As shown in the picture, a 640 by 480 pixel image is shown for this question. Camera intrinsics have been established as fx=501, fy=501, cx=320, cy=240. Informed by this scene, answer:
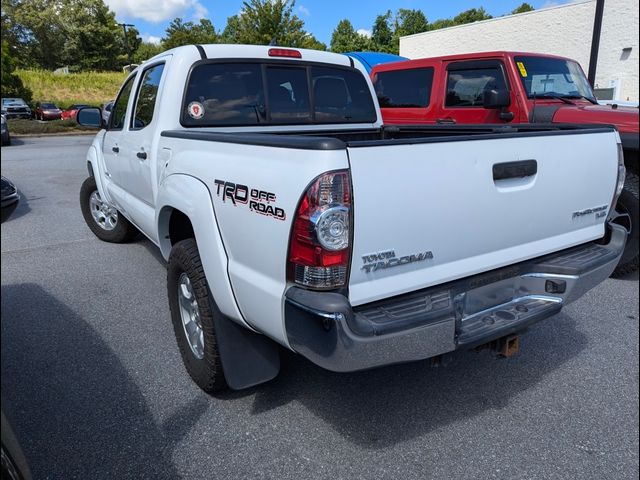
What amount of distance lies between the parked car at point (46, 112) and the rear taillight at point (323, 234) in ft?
106

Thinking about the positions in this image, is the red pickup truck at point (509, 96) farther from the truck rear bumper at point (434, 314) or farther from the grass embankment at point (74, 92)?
the grass embankment at point (74, 92)

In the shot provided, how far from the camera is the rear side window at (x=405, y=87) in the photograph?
6704mm

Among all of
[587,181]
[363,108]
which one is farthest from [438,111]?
[587,181]

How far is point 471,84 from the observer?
246 inches

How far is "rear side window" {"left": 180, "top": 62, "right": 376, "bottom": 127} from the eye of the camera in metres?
3.55

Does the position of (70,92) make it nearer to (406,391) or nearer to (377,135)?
(377,135)

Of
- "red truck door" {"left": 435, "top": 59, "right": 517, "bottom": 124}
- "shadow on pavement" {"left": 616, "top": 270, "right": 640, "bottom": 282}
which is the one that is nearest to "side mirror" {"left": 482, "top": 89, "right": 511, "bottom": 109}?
"red truck door" {"left": 435, "top": 59, "right": 517, "bottom": 124}

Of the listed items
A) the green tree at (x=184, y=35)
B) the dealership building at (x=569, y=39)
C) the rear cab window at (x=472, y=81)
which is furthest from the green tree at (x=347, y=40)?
the rear cab window at (x=472, y=81)

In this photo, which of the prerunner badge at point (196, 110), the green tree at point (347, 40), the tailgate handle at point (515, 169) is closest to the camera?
the tailgate handle at point (515, 169)

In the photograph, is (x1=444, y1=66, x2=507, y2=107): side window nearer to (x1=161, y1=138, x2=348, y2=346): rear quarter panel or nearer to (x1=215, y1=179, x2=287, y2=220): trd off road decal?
(x1=161, y1=138, x2=348, y2=346): rear quarter panel

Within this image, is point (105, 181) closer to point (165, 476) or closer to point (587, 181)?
point (165, 476)

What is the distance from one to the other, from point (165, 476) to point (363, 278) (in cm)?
131

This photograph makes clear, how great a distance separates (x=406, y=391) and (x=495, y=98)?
3918mm

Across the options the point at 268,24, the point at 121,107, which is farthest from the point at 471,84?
the point at 268,24
